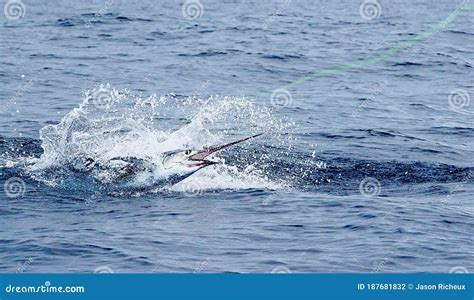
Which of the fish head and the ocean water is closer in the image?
the ocean water

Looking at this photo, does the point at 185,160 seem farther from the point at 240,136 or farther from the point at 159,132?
the point at 240,136

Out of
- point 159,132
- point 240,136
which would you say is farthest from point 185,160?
point 240,136

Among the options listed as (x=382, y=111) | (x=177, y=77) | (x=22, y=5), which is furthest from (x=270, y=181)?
(x=22, y=5)

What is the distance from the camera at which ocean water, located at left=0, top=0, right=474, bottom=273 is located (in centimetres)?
1627

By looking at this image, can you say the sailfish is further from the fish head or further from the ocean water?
the ocean water

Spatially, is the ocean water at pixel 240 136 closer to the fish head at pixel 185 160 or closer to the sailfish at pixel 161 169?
the sailfish at pixel 161 169

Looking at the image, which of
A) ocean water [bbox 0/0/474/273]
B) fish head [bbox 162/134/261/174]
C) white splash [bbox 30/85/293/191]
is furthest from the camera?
white splash [bbox 30/85/293/191]

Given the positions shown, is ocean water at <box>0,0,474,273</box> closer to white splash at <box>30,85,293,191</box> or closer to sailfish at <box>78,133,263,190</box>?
white splash at <box>30,85,293,191</box>

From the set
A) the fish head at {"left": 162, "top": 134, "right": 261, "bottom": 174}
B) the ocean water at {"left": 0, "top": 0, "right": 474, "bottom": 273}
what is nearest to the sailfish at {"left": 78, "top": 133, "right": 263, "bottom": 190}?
the fish head at {"left": 162, "top": 134, "right": 261, "bottom": 174}

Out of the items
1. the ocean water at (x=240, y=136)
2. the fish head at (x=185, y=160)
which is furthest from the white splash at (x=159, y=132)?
the fish head at (x=185, y=160)

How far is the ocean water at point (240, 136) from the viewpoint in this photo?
53.4 feet

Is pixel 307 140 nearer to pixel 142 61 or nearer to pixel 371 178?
pixel 371 178

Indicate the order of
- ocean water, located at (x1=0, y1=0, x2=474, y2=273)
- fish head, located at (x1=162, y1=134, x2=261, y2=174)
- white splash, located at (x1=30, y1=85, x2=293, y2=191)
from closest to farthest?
ocean water, located at (x1=0, y1=0, x2=474, y2=273) < fish head, located at (x1=162, y1=134, x2=261, y2=174) < white splash, located at (x1=30, y1=85, x2=293, y2=191)

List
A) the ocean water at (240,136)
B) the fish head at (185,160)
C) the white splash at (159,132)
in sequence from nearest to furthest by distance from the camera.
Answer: the ocean water at (240,136) → the fish head at (185,160) → the white splash at (159,132)
